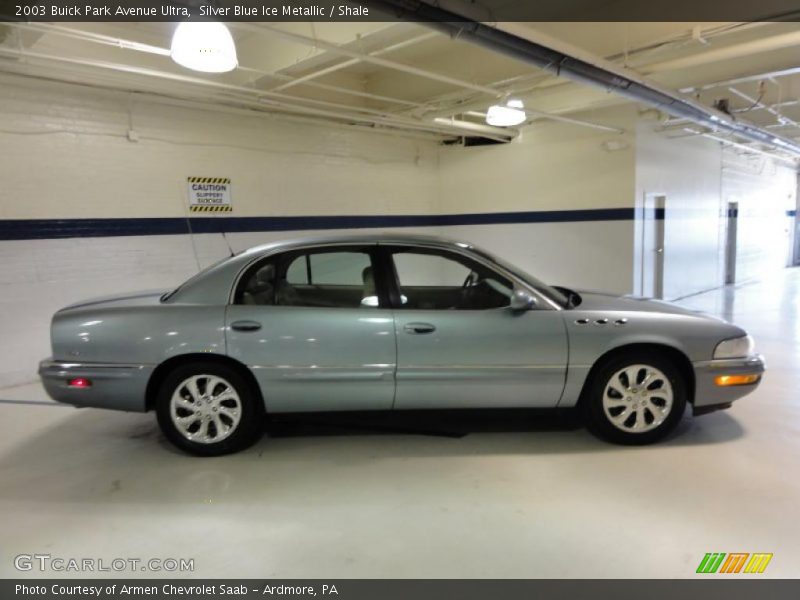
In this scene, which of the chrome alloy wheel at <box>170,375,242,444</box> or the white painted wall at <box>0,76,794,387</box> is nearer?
the chrome alloy wheel at <box>170,375,242,444</box>

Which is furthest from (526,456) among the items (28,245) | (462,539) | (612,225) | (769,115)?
(769,115)

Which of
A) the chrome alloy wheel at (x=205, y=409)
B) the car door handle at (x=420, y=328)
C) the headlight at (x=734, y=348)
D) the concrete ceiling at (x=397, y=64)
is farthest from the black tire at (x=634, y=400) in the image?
the concrete ceiling at (x=397, y=64)

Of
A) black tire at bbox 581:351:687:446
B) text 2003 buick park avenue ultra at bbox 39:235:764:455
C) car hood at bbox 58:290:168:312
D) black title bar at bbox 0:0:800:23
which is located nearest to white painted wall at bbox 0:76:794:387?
black title bar at bbox 0:0:800:23

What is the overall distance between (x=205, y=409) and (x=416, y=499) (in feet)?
4.87

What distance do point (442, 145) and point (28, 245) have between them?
702 cm

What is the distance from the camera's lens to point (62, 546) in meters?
2.46

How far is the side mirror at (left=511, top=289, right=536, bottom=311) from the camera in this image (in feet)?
10.6

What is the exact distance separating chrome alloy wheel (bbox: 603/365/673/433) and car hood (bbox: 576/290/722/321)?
0.39m

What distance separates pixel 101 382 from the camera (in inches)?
127

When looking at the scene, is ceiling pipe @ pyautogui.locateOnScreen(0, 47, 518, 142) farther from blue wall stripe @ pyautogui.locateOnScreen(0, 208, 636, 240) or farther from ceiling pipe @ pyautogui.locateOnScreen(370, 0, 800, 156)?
ceiling pipe @ pyautogui.locateOnScreen(370, 0, 800, 156)

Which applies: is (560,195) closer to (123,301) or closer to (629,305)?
(629,305)

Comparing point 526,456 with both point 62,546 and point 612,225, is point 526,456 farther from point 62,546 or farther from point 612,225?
point 612,225

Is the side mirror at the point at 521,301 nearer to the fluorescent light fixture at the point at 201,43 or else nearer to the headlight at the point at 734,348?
the headlight at the point at 734,348
